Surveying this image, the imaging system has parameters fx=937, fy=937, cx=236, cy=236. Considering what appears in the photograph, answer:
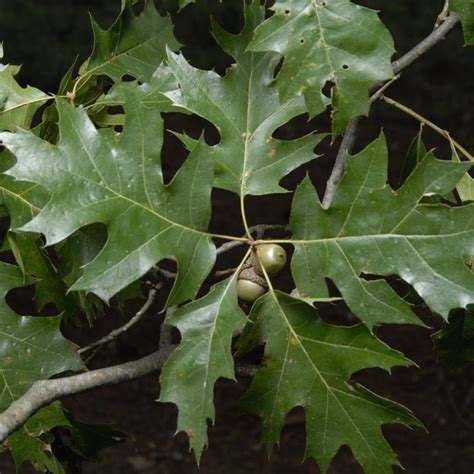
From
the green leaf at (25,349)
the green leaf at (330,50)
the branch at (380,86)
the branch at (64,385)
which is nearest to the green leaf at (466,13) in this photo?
the green leaf at (330,50)

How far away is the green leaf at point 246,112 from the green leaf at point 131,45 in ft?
0.57

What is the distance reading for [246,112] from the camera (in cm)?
140

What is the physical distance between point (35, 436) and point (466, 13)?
875 mm

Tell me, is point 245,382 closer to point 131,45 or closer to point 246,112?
point 131,45

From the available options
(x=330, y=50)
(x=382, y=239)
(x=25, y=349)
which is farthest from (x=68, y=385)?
(x=330, y=50)

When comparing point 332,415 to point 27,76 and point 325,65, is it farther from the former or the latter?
point 27,76

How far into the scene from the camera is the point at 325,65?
1.26m

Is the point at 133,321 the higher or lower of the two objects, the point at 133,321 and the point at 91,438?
the higher

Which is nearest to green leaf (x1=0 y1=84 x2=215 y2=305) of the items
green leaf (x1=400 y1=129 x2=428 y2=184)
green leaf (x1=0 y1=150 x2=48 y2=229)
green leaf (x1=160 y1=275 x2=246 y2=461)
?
green leaf (x1=160 y1=275 x2=246 y2=461)

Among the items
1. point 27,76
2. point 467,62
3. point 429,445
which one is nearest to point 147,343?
point 429,445

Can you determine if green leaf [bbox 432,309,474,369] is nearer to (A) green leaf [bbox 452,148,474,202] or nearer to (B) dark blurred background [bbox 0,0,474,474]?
(A) green leaf [bbox 452,148,474,202]

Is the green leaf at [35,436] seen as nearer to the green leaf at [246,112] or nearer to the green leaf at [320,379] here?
the green leaf at [320,379]

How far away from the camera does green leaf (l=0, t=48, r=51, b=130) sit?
4.86 ft

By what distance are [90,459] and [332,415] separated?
0.56m
